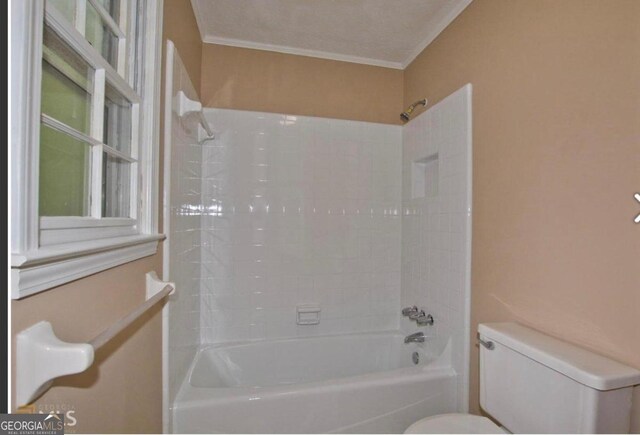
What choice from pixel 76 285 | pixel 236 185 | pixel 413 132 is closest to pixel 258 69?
pixel 236 185

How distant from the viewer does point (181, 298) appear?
163 centimetres

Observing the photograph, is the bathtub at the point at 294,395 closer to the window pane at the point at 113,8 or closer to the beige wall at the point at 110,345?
the beige wall at the point at 110,345

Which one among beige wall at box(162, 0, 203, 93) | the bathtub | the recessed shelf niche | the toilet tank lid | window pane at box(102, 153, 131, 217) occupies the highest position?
beige wall at box(162, 0, 203, 93)

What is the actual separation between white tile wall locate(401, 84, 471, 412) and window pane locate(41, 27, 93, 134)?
1676 mm

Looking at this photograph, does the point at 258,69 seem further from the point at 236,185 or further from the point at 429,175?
the point at 429,175

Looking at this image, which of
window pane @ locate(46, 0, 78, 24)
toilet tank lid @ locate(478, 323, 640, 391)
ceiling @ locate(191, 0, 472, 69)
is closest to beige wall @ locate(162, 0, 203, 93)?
ceiling @ locate(191, 0, 472, 69)

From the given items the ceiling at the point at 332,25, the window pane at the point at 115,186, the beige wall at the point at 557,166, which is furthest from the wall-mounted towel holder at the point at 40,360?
the ceiling at the point at 332,25

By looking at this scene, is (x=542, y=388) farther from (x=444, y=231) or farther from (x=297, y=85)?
(x=297, y=85)

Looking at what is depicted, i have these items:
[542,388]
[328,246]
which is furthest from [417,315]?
[542,388]

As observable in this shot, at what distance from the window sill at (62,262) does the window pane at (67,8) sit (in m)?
0.55

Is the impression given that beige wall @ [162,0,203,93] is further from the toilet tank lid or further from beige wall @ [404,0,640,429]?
the toilet tank lid

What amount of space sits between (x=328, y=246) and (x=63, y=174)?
171 centimetres

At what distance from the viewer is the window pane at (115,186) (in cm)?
94

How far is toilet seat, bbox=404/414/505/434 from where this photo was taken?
123 centimetres
